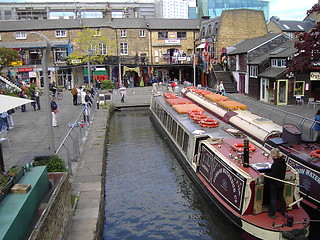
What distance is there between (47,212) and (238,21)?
38.9 metres

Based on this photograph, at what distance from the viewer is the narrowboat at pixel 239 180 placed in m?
7.57

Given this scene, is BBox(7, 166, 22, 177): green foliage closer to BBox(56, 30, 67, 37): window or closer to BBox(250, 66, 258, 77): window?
BBox(250, 66, 258, 77): window

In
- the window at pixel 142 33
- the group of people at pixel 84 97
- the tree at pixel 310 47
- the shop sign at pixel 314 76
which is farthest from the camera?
the window at pixel 142 33

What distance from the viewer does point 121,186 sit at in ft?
39.9

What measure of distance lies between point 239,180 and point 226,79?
2921cm

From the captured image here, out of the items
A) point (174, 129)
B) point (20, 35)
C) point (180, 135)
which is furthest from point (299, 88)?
point (20, 35)

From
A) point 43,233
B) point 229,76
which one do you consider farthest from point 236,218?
point 229,76

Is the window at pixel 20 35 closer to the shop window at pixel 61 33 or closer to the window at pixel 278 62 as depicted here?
the shop window at pixel 61 33

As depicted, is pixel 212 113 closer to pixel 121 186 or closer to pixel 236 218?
pixel 121 186

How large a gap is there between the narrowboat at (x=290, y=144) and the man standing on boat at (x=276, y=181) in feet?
2.20

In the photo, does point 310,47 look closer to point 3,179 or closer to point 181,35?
point 3,179

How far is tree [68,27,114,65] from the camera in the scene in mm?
38938

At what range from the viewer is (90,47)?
131 feet

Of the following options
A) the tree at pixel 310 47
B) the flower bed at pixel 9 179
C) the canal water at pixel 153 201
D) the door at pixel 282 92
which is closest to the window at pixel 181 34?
Answer: the door at pixel 282 92
